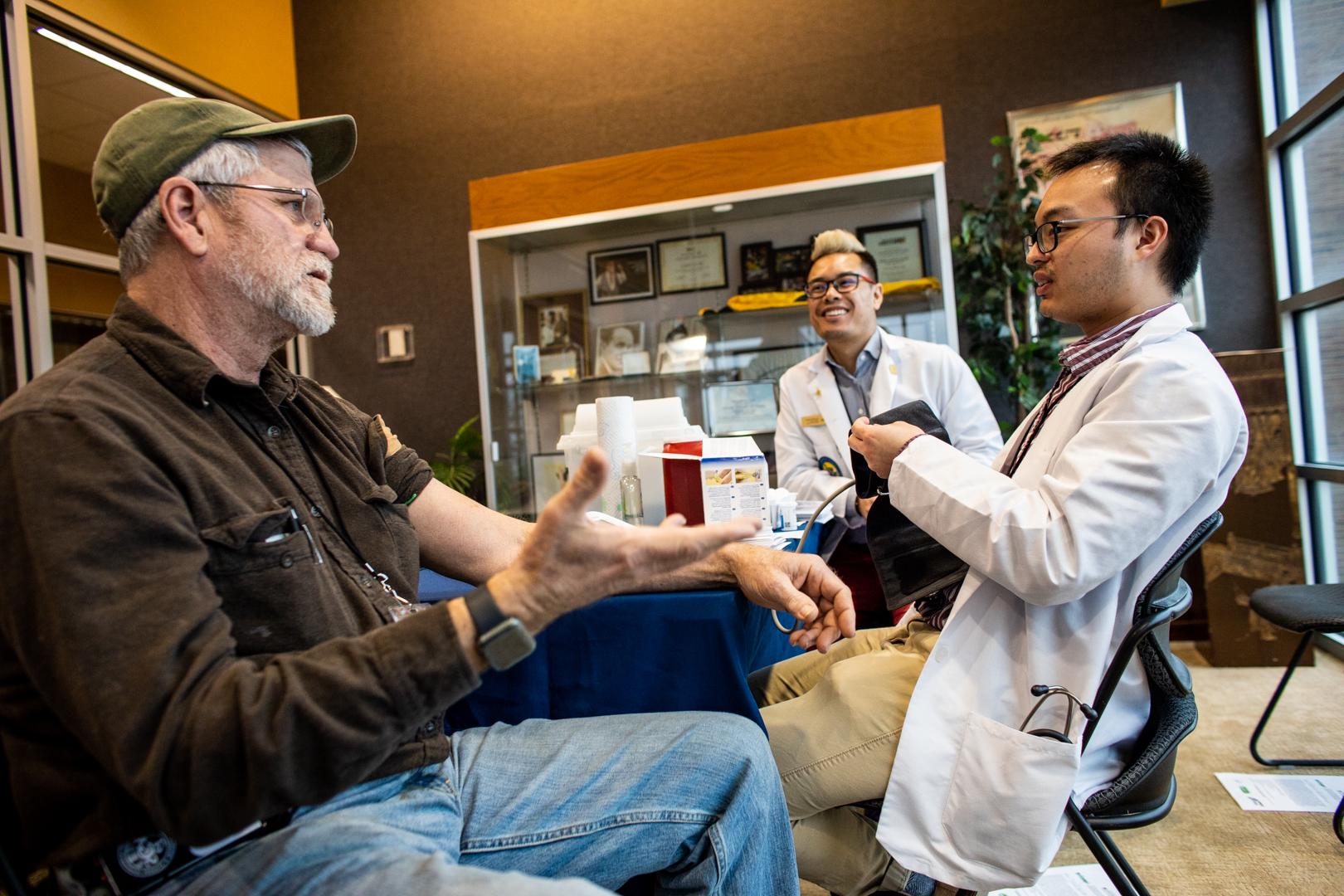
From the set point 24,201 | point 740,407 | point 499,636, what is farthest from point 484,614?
point 24,201

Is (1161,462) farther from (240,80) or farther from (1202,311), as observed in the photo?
(240,80)

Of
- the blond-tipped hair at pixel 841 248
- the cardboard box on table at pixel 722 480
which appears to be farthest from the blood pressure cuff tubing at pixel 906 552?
the blond-tipped hair at pixel 841 248

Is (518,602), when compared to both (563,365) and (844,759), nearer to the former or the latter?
(844,759)

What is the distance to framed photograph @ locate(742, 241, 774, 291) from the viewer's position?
4309 mm

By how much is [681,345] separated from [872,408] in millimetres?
1325

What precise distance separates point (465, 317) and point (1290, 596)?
4.40 m

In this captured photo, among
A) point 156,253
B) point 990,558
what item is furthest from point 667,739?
point 156,253

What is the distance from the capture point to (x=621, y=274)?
4508mm

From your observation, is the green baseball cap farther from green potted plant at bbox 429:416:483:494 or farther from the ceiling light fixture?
green potted plant at bbox 429:416:483:494

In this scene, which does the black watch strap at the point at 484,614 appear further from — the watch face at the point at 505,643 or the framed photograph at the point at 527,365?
the framed photograph at the point at 527,365

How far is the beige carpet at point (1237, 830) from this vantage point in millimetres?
1944

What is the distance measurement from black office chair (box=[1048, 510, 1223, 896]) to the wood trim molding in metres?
3.08

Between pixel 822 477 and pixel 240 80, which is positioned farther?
pixel 240 80

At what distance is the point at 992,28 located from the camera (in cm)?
426
